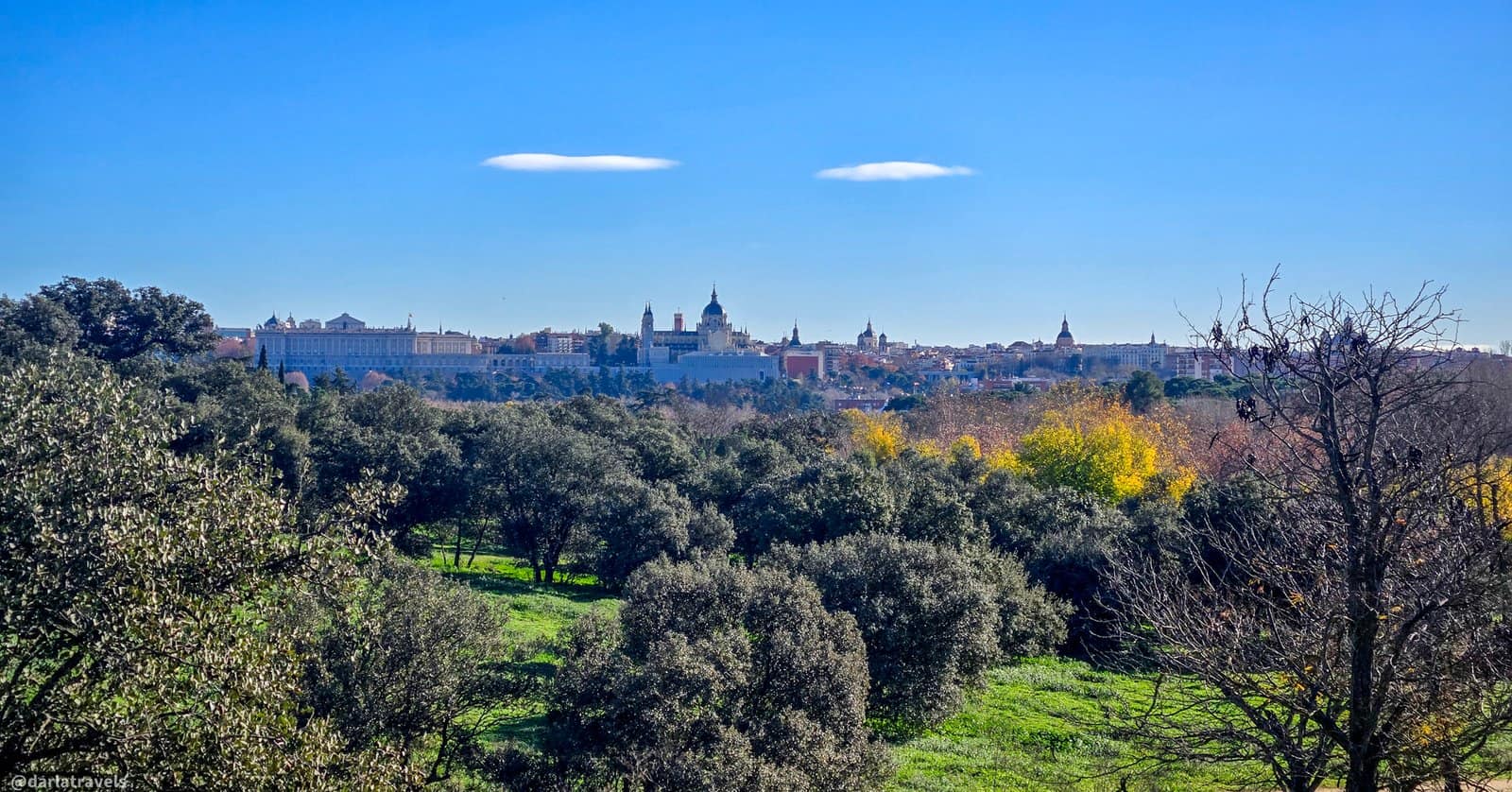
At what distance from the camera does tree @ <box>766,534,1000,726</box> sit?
16562 mm

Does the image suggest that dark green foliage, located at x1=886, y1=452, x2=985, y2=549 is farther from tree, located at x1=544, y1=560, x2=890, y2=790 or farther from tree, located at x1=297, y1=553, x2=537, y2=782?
tree, located at x1=297, y1=553, x2=537, y2=782

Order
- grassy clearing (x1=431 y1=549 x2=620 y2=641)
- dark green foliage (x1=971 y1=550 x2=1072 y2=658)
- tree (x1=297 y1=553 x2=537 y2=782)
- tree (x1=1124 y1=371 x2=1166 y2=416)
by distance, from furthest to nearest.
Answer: tree (x1=1124 y1=371 x2=1166 y2=416) < grassy clearing (x1=431 y1=549 x2=620 y2=641) < dark green foliage (x1=971 y1=550 x2=1072 y2=658) < tree (x1=297 y1=553 x2=537 y2=782)

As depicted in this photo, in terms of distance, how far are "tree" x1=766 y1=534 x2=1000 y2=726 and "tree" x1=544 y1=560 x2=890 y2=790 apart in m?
2.42

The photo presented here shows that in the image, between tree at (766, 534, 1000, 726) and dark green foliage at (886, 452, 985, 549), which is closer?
tree at (766, 534, 1000, 726)

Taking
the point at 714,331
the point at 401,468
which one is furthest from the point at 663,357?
the point at 401,468

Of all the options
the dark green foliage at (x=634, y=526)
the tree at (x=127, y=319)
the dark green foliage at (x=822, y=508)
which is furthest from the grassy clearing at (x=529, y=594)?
the tree at (x=127, y=319)

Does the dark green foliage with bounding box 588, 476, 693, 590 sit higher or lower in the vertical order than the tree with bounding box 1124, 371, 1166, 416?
lower

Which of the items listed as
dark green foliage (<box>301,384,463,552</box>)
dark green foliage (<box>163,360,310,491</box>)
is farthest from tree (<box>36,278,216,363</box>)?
dark green foliage (<box>301,384,463,552</box>)

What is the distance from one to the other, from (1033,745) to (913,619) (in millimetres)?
2450

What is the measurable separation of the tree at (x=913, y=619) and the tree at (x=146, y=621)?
9491 millimetres

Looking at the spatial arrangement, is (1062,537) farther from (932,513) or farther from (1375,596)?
(1375,596)

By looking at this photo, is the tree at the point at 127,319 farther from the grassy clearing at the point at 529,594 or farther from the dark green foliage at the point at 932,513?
the dark green foliage at the point at 932,513

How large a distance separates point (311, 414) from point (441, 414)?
456 cm

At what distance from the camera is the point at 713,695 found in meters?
12.2
